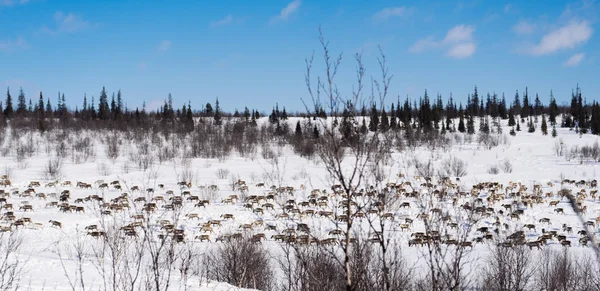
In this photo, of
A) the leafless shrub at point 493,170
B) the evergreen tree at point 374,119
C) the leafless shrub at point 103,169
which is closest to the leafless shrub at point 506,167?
the leafless shrub at point 493,170

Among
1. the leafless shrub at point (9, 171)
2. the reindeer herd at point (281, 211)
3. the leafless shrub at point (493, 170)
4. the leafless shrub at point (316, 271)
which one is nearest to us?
the leafless shrub at point (316, 271)

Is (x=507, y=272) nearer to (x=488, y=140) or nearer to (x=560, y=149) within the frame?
(x=560, y=149)

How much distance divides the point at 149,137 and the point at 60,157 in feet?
39.0

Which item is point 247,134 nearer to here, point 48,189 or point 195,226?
point 48,189

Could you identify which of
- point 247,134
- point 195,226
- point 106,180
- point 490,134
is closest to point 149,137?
point 247,134

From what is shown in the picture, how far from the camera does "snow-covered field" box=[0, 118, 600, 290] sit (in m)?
12.9

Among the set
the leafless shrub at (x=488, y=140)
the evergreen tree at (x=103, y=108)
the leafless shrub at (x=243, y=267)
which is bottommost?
the leafless shrub at (x=243, y=267)

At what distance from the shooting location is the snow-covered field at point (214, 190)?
507 inches

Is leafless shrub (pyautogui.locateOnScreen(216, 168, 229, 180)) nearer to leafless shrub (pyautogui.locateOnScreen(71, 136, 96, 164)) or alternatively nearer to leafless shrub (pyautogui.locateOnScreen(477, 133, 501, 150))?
leafless shrub (pyautogui.locateOnScreen(71, 136, 96, 164))

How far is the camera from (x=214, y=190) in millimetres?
26625

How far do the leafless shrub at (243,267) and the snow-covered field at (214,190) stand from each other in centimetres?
166

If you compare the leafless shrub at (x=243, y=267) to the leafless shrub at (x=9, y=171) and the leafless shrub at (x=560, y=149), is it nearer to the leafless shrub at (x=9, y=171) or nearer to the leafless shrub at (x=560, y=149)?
the leafless shrub at (x=9, y=171)

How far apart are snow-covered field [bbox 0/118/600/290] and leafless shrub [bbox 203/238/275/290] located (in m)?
1.66

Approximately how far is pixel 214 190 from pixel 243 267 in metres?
13.8
